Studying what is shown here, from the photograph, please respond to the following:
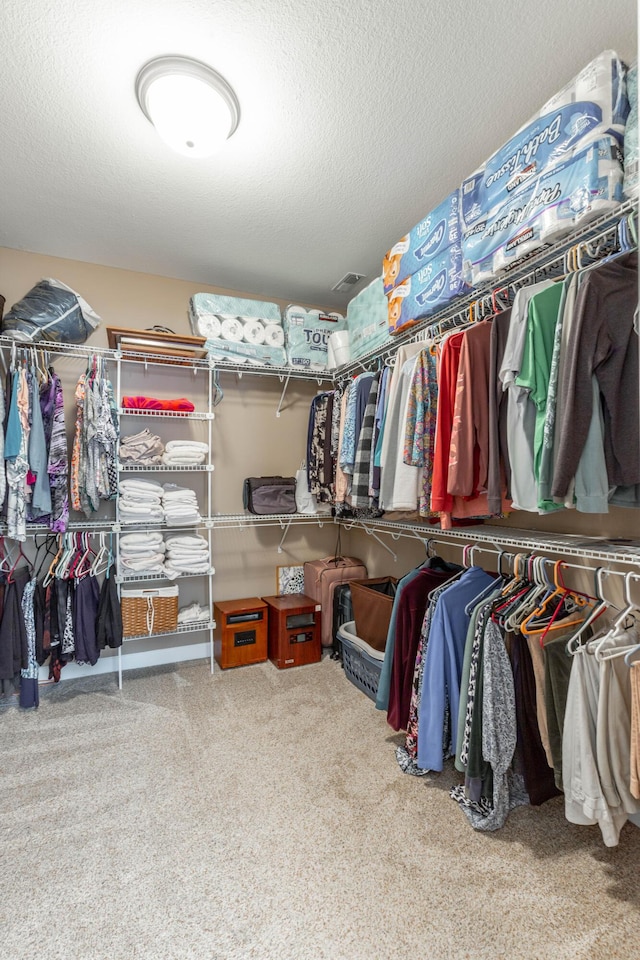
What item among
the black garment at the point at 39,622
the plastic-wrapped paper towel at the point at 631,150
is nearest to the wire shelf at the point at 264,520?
the black garment at the point at 39,622

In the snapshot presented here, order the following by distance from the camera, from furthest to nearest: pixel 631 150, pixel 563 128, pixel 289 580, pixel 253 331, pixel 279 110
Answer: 1. pixel 289 580
2. pixel 253 331
3. pixel 279 110
4. pixel 563 128
5. pixel 631 150

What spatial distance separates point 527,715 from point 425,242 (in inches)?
84.1

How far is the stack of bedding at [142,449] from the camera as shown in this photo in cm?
297

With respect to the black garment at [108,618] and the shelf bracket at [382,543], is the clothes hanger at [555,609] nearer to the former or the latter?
the shelf bracket at [382,543]

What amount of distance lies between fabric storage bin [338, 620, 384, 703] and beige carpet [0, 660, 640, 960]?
31 centimetres

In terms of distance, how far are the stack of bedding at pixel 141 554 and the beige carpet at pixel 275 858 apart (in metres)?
0.90

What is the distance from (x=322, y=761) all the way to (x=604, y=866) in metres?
1.12

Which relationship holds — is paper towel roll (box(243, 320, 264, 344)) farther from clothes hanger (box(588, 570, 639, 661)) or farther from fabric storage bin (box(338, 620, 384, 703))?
clothes hanger (box(588, 570, 639, 661))

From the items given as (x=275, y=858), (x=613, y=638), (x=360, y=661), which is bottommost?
(x=275, y=858)

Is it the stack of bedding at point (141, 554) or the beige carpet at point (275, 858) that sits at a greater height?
the stack of bedding at point (141, 554)

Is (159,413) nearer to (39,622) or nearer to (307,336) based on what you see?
(307,336)

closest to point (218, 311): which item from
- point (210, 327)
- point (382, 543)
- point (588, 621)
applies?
point (210, 327)

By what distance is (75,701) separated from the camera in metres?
2.79

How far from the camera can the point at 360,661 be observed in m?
2.86
